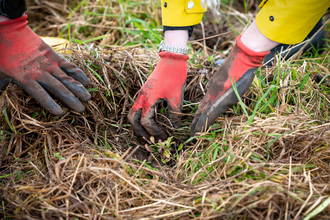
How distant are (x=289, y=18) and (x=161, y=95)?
0.75 metres

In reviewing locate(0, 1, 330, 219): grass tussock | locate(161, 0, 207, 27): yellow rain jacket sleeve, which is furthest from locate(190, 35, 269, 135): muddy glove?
locate(161, 0, 207, 27): yellow rain jacket sleeve

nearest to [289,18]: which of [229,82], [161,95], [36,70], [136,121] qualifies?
[229,82]

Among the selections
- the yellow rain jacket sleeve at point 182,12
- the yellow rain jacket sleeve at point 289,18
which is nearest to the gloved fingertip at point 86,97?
the yellow rain jacket sleeve at point 182,12

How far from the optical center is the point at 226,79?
1.21 metres

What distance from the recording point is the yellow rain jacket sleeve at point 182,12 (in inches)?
49.3

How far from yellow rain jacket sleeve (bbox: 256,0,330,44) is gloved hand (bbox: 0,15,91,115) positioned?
103 centimetres

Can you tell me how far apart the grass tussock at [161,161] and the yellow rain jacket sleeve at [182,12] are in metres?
0.49

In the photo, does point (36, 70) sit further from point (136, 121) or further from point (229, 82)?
point (229, 82)

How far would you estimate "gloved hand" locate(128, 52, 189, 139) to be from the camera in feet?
4.34

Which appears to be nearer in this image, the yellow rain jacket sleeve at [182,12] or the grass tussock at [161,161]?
the grass tussock at [161,161]

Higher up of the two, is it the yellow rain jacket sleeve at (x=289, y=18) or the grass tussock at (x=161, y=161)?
the yellow rain jacket sleeve at (x=289, y=18)

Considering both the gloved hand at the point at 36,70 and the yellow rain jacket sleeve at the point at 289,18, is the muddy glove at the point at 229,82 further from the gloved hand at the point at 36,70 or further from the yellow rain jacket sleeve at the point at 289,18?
the gloved hand at the point at 36,70

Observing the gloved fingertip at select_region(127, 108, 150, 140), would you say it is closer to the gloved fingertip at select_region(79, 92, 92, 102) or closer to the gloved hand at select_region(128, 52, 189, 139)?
the gloved hand at select_region(128, 52, 189, 139)

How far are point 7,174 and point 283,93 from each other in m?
1.52
